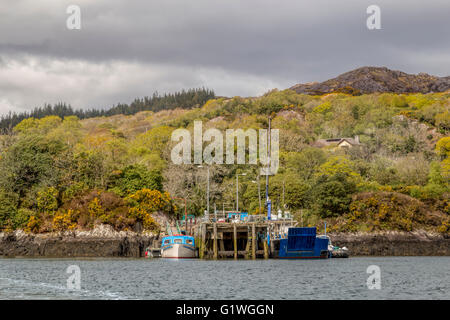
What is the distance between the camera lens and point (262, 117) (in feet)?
508

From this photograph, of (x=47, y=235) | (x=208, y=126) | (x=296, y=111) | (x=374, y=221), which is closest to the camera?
(x=47, y=235)

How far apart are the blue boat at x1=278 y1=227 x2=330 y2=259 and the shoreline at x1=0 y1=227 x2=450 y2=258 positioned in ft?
54.0

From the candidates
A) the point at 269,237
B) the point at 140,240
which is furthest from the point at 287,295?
the point at 140,240

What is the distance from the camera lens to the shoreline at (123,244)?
263 ft

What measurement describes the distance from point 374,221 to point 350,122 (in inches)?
2979

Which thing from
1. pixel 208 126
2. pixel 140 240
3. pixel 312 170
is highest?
pixel 208 126

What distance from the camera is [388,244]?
8706cm

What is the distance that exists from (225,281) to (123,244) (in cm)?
3999

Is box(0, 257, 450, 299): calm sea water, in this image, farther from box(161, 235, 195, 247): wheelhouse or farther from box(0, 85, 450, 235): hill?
box(0, 85, 450, 235): hill

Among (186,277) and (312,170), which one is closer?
(186,277)

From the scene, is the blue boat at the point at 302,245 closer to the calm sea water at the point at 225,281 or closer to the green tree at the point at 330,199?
the calm sea water at the point at 225,281

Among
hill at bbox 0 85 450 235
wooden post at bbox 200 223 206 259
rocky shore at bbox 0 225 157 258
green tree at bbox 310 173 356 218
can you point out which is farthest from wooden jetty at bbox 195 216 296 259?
hill at bbox 0 85 450 235

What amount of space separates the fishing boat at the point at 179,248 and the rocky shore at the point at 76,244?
929 cm

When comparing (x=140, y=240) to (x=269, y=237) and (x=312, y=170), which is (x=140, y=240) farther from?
(x=312, y=170)
